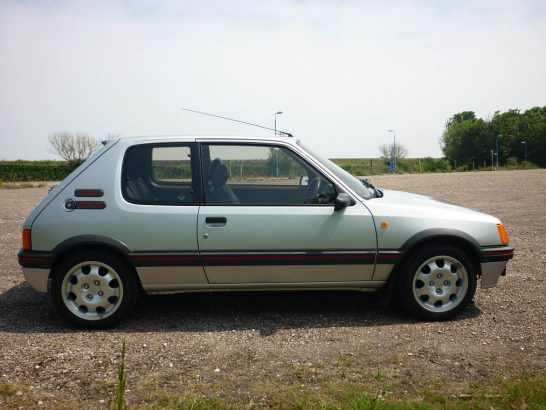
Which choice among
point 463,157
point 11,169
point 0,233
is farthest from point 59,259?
point 463,157

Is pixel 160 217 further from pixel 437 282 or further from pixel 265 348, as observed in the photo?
pixel 437 282

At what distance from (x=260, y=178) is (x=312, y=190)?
56 cm

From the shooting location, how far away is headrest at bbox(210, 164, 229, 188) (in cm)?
456

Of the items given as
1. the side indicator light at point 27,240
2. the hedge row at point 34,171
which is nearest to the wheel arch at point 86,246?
the side indicator light at point 27,240

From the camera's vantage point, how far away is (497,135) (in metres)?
82.5

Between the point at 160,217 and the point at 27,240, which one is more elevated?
the point at 160,217

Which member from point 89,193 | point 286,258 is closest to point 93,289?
point 89,193

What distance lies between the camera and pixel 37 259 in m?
4.35

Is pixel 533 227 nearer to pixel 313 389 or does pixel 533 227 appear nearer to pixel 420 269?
pixel 420 269

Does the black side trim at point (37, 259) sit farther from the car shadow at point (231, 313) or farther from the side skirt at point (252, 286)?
the side skirt at point (252, 286)

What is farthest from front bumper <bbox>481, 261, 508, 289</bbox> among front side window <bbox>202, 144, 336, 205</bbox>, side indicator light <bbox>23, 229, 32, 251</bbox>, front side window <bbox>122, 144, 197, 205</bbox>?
side indicator light <bbox>23, 229, 32, 251</bbox>

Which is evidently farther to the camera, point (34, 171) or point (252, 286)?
point (34, 171)

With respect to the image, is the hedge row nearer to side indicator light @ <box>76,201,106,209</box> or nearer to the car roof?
the car roof

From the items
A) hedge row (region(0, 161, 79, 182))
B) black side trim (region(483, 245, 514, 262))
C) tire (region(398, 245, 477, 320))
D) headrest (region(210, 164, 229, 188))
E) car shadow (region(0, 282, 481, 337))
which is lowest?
car shadow (region(0, 282, 481, 337))
